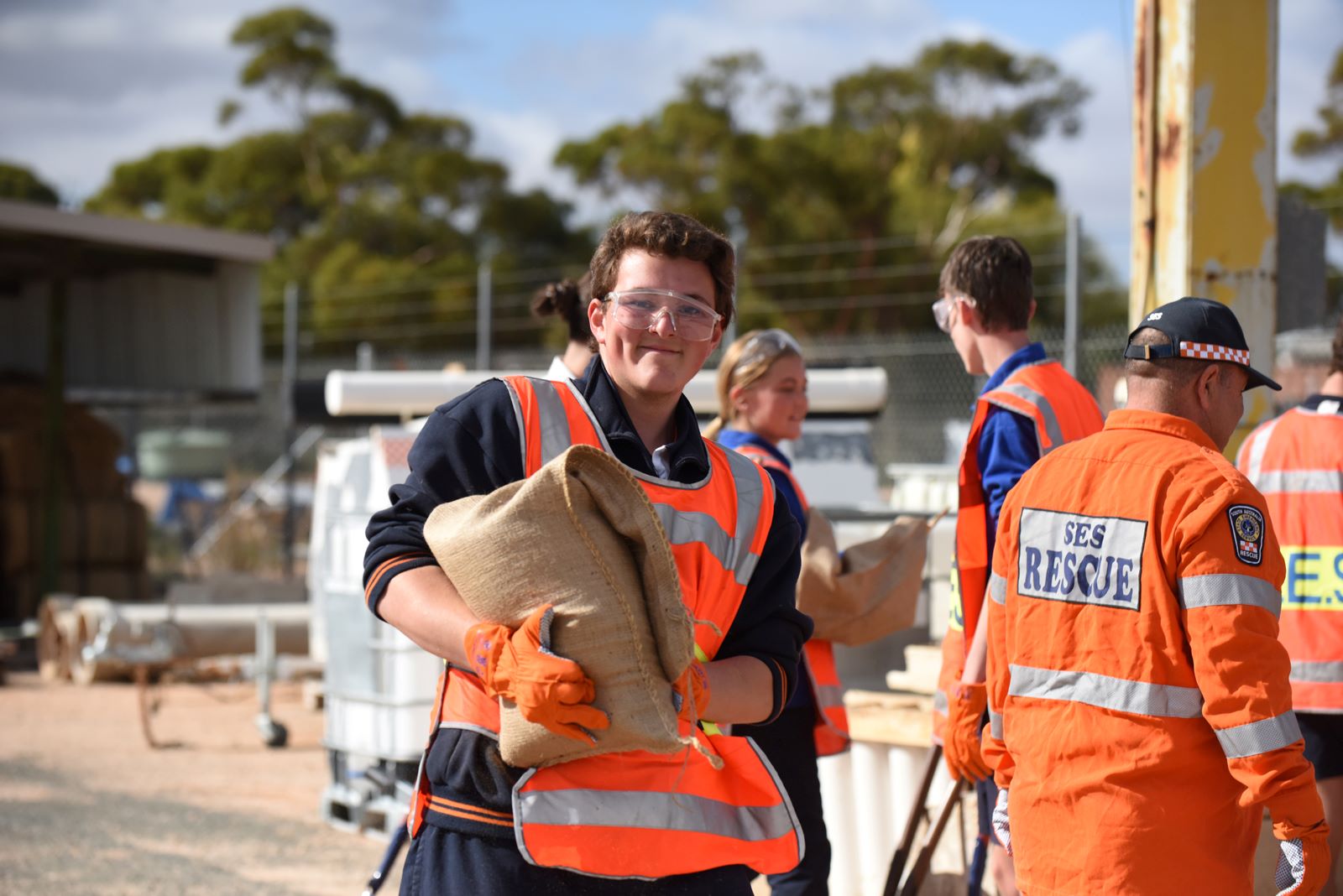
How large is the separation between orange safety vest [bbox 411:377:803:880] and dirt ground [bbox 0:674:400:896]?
4.12 meters

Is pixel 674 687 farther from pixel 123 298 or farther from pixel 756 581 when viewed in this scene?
pixel 123 298

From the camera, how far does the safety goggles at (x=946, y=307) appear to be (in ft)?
12.9

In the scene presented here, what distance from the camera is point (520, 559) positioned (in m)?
2.20

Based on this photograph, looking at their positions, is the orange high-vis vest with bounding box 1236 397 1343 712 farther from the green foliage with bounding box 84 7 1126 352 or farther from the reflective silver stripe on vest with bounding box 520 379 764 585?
the green foliage with bounding box 84 7 1126 352

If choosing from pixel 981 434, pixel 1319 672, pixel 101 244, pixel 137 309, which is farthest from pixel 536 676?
pixel 137 309

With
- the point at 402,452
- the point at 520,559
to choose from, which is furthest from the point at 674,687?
the point at 402,452

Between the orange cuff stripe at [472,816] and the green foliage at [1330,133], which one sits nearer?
the orange cuff stripe at [472,816]

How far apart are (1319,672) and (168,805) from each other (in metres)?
5.93

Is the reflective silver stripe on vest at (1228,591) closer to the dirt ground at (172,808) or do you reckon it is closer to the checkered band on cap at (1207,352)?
the checkered band on cap at (1207,352)

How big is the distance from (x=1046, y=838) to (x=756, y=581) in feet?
2.78

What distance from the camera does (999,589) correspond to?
3.20 m

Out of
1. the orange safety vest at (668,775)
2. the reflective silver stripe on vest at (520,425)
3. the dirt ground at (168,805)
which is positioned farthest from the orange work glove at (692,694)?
the dirt ground at (168,805)

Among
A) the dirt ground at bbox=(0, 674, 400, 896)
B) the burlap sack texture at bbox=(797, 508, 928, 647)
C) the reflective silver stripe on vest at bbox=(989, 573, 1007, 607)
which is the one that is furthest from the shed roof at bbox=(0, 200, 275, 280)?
the reflective silver stripe on vest at bbox=(989, 573, 1007, 607)

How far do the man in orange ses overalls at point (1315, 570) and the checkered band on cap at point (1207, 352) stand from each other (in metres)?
1.44
